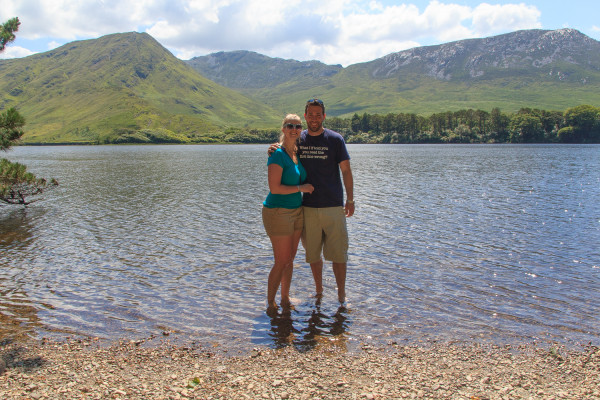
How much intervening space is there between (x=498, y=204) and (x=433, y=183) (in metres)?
15.9

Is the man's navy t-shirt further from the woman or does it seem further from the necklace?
the necklace

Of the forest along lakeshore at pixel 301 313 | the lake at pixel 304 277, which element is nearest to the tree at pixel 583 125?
the lake at pixel 304 277

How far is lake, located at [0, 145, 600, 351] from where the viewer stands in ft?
34.1

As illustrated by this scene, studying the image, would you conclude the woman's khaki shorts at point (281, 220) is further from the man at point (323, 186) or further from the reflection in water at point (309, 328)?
the reflection in water at point (309, 328)

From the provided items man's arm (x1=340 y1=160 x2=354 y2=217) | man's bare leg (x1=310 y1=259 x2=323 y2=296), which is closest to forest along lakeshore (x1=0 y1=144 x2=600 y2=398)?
man's bare leg (x1=310 y1=259 x2=323 y2=296)

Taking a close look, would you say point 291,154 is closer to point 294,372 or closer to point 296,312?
point 296,312

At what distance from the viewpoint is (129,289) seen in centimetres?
1373

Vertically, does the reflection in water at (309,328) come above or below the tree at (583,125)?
below

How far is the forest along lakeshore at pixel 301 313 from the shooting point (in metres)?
7.76

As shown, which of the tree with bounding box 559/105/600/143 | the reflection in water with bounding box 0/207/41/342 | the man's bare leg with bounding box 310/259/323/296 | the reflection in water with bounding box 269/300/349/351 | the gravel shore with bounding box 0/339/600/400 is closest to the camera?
the gravel shore with bounding box 0/339/600/400

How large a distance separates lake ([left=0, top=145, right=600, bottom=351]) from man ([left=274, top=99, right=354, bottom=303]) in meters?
1.99

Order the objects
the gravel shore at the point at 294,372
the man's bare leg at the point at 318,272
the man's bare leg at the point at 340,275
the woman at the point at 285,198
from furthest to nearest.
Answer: the man's bare leg at the point at 318,272
the man's bare leg at the point at 340,275
the woman at the point at 285,198
the gravel shore at the point at 294,372

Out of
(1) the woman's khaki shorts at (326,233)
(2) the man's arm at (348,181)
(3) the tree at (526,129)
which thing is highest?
(3) the tree at (526,129)

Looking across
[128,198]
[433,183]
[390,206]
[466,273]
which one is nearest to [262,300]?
[466,273]
